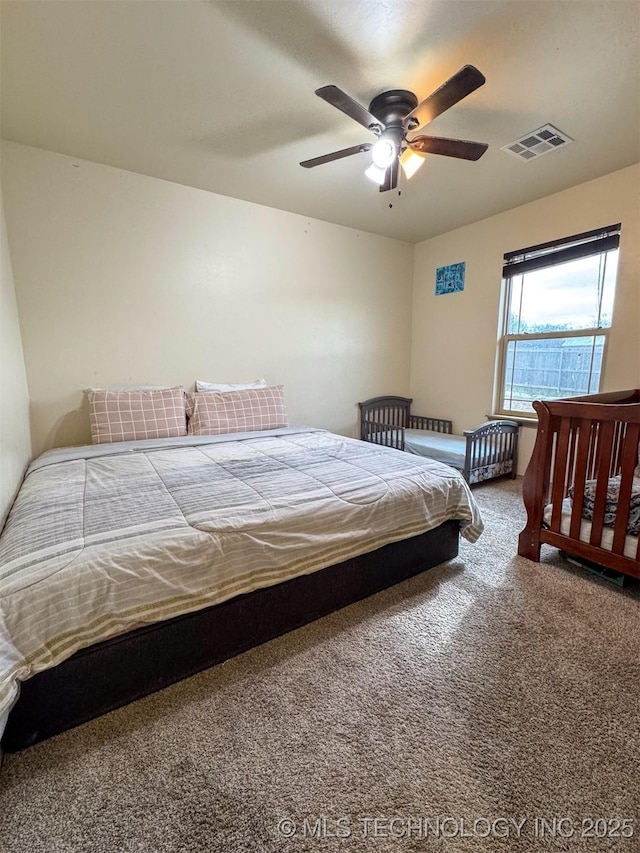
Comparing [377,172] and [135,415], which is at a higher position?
[377,172]

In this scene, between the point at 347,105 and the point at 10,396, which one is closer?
the point at 347,105

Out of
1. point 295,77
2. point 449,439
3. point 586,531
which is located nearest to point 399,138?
point 295,77

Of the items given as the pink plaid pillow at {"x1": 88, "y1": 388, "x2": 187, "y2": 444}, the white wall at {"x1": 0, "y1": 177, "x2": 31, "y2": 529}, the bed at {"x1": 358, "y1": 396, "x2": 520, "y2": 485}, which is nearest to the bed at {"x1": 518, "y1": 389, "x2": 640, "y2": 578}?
the bed at {"x1": 358, "y1": 396, "x2": 520, "y2": 485}

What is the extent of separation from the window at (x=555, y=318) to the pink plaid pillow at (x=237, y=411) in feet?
7.55

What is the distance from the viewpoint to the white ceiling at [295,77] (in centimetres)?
151

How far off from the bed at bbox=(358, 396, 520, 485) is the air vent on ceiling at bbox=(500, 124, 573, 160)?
199 centimetres

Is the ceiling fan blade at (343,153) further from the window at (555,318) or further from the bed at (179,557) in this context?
the window at (555,318)

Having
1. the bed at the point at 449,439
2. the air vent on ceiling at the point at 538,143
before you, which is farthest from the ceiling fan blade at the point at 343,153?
the bed at the point at 449,439

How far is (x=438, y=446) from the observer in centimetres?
342

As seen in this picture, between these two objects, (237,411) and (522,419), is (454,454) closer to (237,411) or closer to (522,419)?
(522,419)

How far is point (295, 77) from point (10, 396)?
7.39ft

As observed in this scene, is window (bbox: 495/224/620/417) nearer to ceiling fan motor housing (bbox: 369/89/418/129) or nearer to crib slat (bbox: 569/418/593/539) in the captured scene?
crib slat (bbox: 569/418/593/539)

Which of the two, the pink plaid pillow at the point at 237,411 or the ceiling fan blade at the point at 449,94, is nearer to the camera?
the ceiling fan blade at the point at 449,94

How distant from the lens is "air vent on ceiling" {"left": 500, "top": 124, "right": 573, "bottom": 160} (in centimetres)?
223
